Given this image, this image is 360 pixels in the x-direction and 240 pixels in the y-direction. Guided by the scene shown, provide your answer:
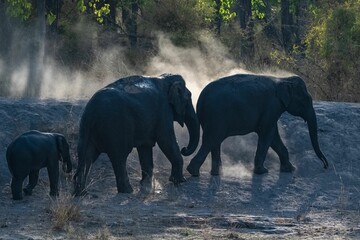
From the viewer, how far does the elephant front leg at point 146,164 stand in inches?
623

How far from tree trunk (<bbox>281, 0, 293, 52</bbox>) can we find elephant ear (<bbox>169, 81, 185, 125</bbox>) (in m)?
23.0

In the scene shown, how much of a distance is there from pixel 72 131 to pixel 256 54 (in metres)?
15.0

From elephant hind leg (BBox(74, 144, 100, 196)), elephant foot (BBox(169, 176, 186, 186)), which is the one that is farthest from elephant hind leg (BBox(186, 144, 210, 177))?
elephant hind leg (BBox(74, 144, 100, 196))

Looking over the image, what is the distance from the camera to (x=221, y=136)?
16.7 metres

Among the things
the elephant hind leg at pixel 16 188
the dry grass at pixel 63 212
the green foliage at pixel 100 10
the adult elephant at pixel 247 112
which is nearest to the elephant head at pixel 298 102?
the adult elephant at pixel 247 112

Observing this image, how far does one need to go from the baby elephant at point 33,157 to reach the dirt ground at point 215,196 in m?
0.19

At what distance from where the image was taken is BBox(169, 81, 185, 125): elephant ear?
52.3ft

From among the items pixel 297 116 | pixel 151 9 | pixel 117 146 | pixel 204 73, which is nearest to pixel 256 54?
pixel 151 9

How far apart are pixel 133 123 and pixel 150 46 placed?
14.7 metres

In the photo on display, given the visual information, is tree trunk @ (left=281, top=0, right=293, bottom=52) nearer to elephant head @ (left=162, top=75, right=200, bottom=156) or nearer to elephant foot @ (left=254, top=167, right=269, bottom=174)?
elephant foot @ (left=254, top=167, right=269, bottom=174)

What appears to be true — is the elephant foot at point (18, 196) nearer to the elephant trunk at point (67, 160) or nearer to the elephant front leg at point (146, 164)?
the elephant trunk at point (67, 160)

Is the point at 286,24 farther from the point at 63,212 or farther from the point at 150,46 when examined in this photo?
the point at 63,212

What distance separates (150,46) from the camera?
1174 inches

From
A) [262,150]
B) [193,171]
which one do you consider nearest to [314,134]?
[262,150]
